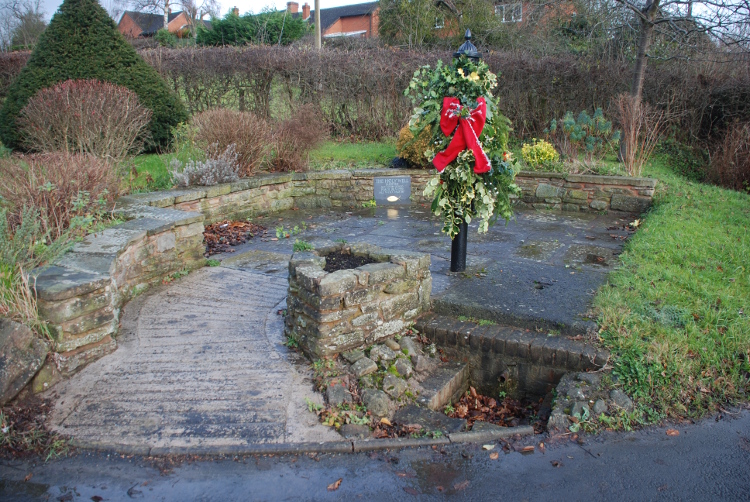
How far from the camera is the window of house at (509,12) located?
56.7 ft

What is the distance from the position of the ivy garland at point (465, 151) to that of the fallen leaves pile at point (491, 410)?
1.58 m

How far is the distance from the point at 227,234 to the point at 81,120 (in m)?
2.32

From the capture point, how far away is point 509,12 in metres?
17.3

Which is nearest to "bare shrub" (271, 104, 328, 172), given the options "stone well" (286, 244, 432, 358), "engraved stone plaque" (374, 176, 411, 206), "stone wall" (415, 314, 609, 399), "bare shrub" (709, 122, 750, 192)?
"engraved stone plaque" (374, 176, 411, 206)

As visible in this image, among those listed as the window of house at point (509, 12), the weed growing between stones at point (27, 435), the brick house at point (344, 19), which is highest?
the brick house at point (344, 19)

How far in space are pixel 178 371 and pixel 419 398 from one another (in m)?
1.62

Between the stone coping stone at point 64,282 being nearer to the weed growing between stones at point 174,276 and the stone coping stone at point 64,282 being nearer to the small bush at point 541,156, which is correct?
the weed growing between stones at point 174,276

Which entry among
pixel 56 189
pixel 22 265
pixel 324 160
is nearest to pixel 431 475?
pixel 22 265

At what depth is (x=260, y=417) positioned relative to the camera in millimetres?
3189

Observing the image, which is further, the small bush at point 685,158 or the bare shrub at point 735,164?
the small bush at point 685,158

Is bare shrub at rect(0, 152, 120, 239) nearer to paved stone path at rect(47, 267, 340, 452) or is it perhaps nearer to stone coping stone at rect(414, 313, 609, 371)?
paved stone path at rect(47, 267, 340, 452)

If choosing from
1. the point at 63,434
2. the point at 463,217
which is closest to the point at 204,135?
the point at 463,217

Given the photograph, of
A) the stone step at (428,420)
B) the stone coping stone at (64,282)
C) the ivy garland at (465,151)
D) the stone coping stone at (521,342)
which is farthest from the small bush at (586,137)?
the stone coping stone at (64,282)

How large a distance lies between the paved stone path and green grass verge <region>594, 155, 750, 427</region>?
205 cm
